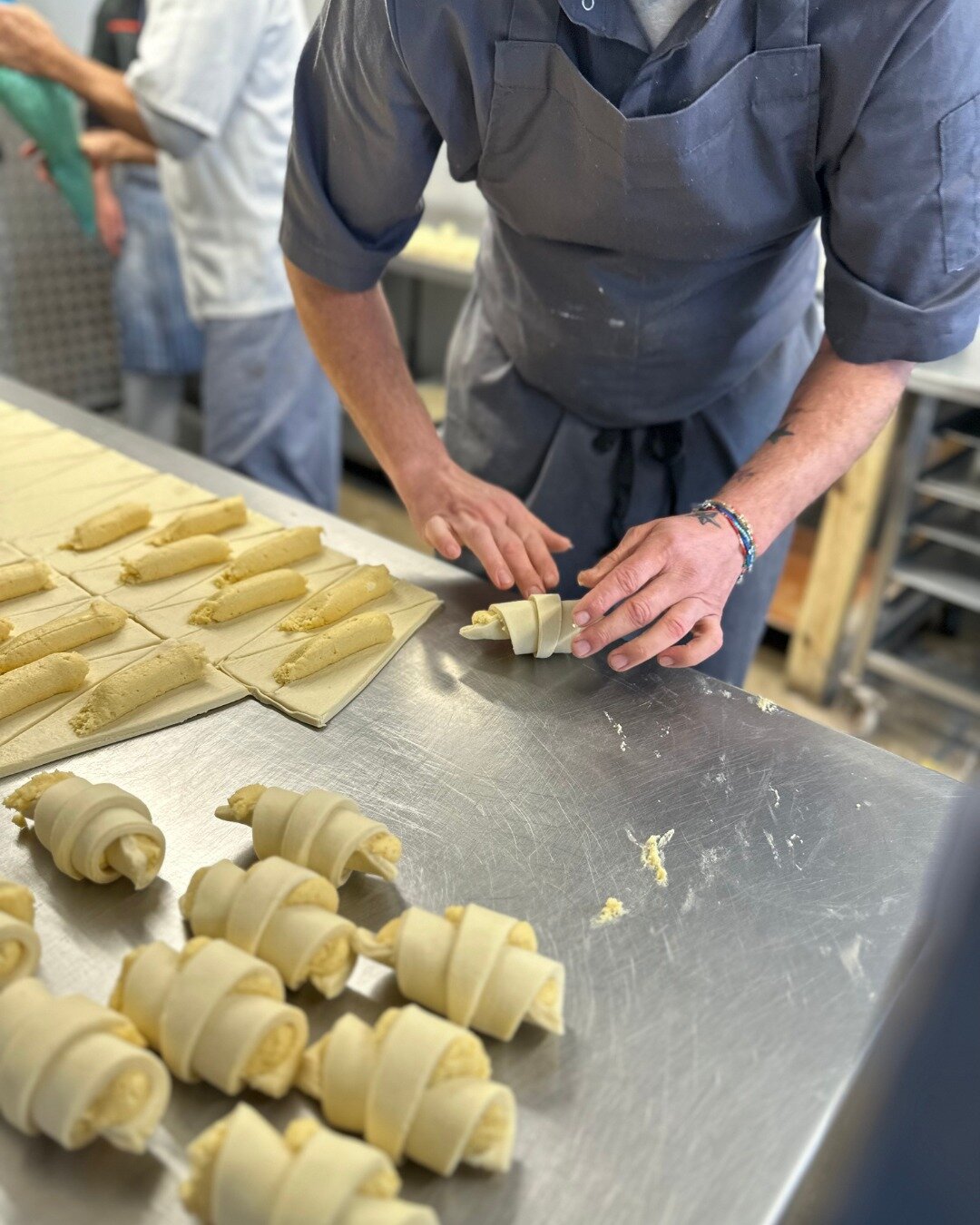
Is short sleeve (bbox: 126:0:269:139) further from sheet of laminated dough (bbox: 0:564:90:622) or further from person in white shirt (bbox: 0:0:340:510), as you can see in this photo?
sheet of laminated dough (bbox: 0:564:90:622)

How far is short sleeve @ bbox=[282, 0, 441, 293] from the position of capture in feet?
4.20

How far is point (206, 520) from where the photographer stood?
152cm

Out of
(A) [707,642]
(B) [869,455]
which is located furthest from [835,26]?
(B) [869,455]

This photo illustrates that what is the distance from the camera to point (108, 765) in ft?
3.61

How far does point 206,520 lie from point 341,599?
0.29 metres

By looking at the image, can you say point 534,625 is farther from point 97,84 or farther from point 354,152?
point 97,84

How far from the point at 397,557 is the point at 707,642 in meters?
0.53

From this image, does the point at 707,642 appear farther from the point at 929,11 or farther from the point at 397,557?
the point at 929,11

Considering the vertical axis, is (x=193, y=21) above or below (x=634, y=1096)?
above

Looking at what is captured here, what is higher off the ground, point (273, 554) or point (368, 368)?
point (368, 368)

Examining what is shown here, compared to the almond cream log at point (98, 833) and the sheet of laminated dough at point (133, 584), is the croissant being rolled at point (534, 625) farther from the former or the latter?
the almond cream log at point (98, 833)

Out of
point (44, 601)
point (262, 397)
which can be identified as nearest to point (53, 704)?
point (44, 601)

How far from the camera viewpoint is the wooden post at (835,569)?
2752mm

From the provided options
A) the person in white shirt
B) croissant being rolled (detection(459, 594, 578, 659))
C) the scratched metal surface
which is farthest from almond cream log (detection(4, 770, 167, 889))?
the person in white shirt
